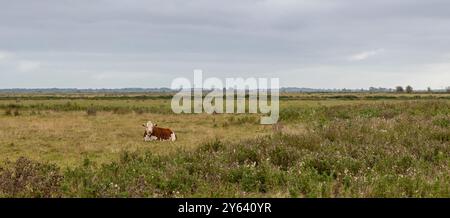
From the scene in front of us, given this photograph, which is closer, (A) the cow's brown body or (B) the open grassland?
(B) the open grassland

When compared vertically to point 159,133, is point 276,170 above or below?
above

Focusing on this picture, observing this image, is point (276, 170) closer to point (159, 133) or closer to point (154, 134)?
point (159, 133)

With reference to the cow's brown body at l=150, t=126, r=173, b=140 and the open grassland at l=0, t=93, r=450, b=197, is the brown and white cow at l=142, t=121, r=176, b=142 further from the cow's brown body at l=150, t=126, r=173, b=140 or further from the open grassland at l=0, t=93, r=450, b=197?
the open grassland at l=0, t=93, r=450, b=197

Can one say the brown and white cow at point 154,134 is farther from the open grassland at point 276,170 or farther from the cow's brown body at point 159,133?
the open grassland at point 276,170

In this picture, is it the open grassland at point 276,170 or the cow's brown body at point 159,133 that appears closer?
the open grassland at point 276,170

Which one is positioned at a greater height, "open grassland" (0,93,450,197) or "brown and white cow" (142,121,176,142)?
"open grassland" (0,93,450,197)

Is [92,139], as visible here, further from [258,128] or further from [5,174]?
[5,174]

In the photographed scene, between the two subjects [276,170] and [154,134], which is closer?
[276,170]

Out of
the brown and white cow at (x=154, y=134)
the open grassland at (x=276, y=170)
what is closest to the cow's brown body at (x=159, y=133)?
the brown and white cow at (x=154, y=134)

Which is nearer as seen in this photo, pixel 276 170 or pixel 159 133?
pixel 276 170

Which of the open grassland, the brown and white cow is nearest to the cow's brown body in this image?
the brown and white cow

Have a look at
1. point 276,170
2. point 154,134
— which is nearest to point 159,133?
point 154,134
